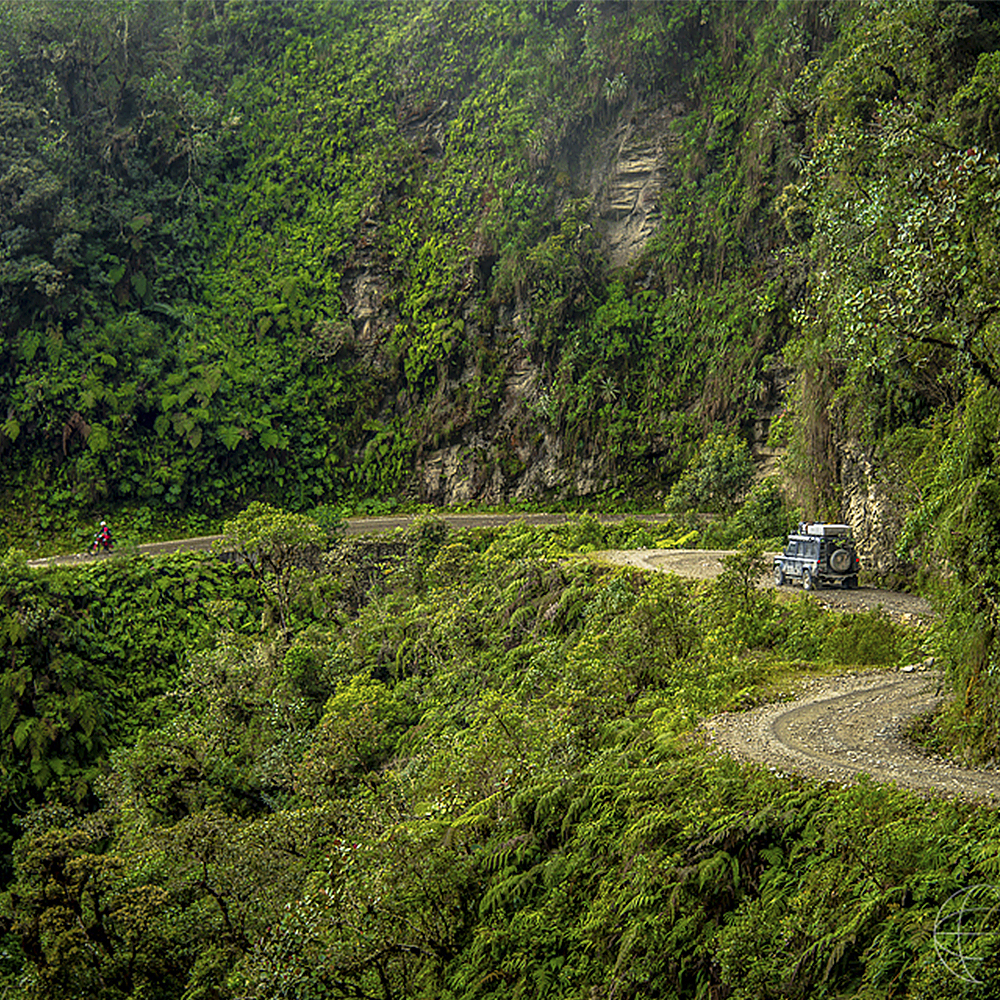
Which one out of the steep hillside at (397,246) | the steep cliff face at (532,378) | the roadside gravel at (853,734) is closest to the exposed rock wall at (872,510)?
the roadside gravel at (853,734)

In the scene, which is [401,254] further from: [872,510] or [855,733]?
[855,733]

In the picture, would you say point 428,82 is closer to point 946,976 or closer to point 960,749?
point 960,749

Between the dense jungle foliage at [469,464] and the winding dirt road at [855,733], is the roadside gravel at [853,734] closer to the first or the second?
the winding dirt road at [855,733]

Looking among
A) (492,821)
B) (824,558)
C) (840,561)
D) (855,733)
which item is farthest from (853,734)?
(840,561)

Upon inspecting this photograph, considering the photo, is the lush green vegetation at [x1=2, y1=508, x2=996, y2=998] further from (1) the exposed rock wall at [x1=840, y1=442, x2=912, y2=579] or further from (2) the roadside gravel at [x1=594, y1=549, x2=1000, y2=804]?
(1) the exposed rock wall at [x1=840, y1=442, x2=912, y2=579]

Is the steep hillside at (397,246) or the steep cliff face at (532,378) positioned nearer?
the steep hillside at (397,246)

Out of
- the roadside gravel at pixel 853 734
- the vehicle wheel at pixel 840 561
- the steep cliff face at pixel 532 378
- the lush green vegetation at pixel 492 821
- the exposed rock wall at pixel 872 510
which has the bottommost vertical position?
the lush green vegetation at pixel 492 821

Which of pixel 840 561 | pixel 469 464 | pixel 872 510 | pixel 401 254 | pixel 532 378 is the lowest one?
pixel 840 561
